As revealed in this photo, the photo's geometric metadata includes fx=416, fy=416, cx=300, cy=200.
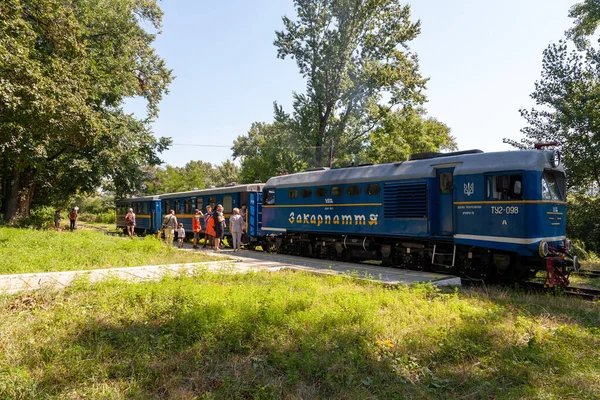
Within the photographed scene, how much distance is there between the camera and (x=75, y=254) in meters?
11.7

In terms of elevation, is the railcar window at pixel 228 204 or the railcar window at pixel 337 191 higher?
the railcar window at pixel 337 191

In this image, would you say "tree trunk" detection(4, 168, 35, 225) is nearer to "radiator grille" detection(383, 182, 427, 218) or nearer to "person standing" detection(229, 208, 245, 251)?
"person standing" detection(229, 208, 245, 251)

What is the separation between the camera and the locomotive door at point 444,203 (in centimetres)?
1133

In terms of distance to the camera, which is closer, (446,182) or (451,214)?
(451,214)

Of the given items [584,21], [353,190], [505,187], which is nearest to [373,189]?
[353,190]

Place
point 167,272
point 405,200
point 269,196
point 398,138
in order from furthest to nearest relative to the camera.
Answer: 1. point 398,138
2. point 269,196
3. point 405,200
4. point 167,272

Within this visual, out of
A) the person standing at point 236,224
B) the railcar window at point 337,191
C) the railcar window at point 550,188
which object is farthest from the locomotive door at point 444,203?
the person standing at point 236,224

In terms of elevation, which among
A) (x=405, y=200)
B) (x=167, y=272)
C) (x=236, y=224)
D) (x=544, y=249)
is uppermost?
(x=405, y=200)

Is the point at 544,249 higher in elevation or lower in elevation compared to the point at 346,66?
lower

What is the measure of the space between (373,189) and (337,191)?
1642mm

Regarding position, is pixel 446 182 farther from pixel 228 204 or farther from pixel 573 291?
pixel 228 204

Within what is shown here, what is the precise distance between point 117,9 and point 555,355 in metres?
26.4

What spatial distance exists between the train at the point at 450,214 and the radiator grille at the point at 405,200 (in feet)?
0.10

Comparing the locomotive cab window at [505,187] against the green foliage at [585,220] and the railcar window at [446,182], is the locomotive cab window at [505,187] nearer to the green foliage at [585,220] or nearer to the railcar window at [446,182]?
the railcar window at [446,182]
